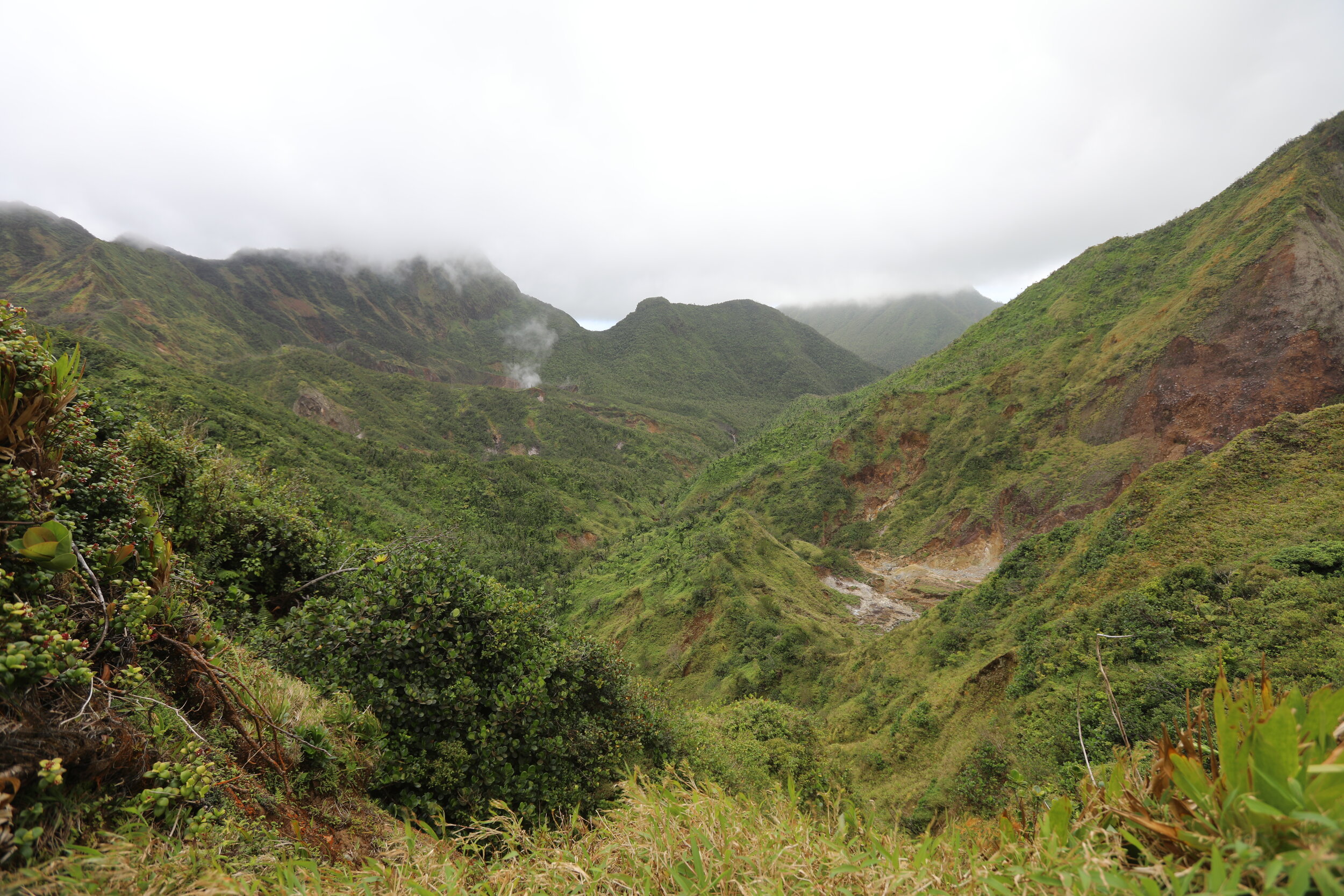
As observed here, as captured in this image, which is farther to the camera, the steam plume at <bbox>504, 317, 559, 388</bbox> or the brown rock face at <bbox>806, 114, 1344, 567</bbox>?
the steam plume at <bbox>504, 317, 559, 388</bbox>

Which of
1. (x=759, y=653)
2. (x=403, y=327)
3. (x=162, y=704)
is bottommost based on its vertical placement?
(x=759, y=653)

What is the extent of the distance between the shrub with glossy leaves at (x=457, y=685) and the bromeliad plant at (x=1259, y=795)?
4.60m

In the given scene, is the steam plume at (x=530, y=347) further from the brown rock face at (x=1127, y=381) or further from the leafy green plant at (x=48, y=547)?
the leafy green plant at (x=48, y=547)

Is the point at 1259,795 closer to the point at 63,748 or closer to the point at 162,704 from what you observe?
the point at 63,748

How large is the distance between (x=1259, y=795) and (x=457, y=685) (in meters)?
5.35

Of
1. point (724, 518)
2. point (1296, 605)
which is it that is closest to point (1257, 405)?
point (1296, 605)

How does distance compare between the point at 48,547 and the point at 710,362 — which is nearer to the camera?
the point at 48,547

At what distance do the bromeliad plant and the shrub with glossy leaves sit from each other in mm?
4602

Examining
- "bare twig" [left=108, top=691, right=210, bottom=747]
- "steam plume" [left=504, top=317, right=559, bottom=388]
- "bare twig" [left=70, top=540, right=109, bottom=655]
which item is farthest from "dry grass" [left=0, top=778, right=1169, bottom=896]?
"steam plume" [left=504, top=317, right=559, bottom=388]

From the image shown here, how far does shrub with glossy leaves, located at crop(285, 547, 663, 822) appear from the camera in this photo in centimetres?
461

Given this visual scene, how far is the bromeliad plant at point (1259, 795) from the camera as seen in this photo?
1181mm

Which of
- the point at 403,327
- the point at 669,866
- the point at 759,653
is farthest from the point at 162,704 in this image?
the point at 403,327

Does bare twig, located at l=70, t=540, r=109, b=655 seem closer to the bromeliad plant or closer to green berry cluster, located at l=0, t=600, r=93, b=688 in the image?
green berry cluster, located at l=0, t=600, r=93, b=688

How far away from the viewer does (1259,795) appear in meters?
1.40
